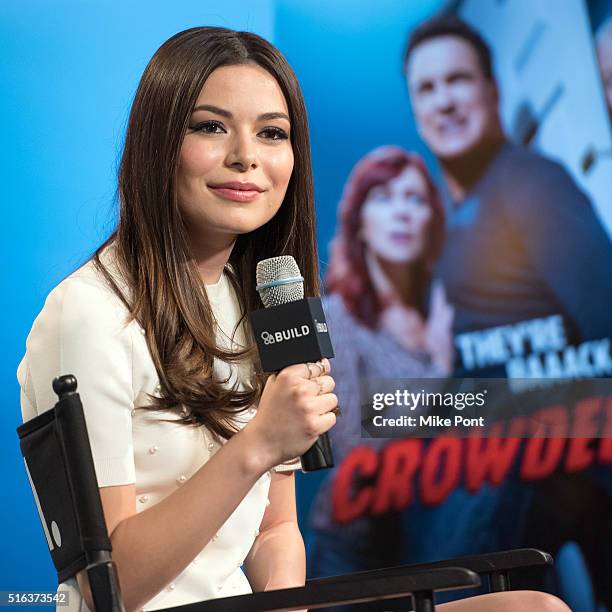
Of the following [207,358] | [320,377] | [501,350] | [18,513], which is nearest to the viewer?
[320,377]

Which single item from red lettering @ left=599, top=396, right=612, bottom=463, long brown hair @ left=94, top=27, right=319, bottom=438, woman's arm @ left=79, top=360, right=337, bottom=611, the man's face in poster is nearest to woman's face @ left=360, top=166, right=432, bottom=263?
the man's face in poster

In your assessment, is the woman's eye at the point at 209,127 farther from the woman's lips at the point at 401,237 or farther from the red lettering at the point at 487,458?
the red lettering at the point at 487,458

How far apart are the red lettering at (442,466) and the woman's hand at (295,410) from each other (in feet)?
5.37

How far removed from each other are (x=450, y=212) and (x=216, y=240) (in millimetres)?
1402

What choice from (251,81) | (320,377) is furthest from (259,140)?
(320,377)

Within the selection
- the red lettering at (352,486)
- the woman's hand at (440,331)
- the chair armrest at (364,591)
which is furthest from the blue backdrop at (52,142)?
the chair armrest at (364,591)

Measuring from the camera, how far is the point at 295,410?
3.99 feet

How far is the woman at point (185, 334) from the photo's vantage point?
1.31 m

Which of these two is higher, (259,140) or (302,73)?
(302,73)

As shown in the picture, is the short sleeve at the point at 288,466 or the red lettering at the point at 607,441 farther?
the red lettering at the point at 607,441

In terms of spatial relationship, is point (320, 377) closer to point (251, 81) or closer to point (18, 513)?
point (251, 81)

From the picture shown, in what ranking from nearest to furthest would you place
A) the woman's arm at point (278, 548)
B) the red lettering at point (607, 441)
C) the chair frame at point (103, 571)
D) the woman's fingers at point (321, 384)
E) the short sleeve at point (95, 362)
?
1. the chair frame at point (103, 571)
2. the woman's fingers at point (321, 384)
3. the short sleeve at point (95, 362)
4. the woman's arm at point (278, 548)
5. the red lettering at point (607, 441)

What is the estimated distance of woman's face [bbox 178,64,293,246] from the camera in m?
1.49

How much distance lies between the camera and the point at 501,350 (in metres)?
2.81
